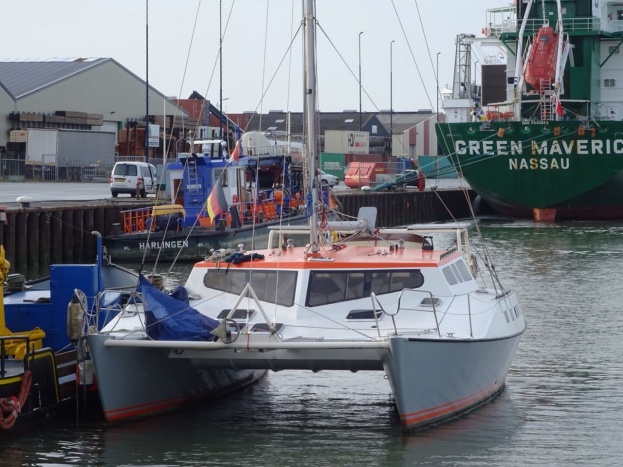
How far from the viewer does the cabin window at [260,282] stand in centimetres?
1492

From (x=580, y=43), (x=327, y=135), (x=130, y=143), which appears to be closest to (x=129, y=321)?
(x=580, y=43)

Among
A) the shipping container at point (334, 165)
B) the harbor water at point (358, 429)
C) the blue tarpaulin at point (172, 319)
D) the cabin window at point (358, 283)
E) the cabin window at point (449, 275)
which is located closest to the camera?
the harbor water at point (358, 429)

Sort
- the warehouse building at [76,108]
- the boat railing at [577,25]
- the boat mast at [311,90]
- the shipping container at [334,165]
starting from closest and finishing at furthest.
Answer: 1. the boat mast at [311,90]
2. the boat railing at [577,25]
3. the warehouse building at [76,108]
4. the shipping container at [334,165]

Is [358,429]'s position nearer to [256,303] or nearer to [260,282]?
[256,303]

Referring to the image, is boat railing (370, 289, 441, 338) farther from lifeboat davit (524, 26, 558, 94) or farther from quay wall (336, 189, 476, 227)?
lifeboat davit (524, 26, 558, 94)

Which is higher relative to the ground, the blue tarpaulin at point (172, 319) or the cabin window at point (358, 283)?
the cabin window at point (358, 283)

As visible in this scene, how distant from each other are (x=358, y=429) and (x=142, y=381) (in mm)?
2552

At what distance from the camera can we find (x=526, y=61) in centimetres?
5319

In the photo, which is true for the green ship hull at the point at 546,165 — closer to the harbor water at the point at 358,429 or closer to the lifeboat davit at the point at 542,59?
the lifeboat davit at the point at 542,59

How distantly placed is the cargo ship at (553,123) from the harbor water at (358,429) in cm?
3251

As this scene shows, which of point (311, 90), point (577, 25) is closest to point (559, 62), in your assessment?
point (577, 25)

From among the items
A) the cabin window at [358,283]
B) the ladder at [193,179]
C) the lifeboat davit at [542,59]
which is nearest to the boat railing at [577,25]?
the lifeboat davit at [542,59]

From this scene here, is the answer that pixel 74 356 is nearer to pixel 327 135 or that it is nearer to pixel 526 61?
pixel 526 61

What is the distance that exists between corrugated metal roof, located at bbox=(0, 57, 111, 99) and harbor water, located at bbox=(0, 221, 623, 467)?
5649 cm
